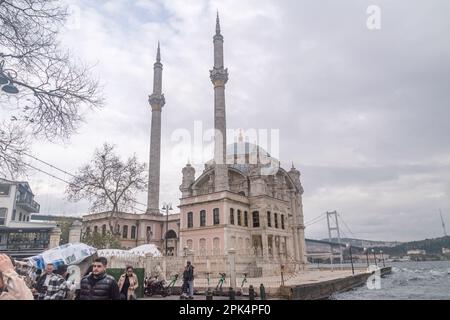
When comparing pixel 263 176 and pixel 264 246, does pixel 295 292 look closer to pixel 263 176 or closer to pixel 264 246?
pixel 264 246

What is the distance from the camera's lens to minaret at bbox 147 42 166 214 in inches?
1661

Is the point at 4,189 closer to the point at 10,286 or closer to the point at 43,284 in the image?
the point at 43,284

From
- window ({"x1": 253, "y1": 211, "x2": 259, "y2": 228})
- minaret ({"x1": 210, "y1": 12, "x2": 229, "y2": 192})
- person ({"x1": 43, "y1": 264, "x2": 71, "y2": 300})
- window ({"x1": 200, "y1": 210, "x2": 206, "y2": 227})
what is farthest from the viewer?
minaret ({"x1": 210, "y1": 12, "x2": 229, "y2": 192})

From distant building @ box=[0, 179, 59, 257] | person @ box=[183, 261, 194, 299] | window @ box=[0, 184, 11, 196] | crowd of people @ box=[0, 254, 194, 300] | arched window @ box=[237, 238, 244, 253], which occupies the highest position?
window @ box=[0, 184, 11, 196]

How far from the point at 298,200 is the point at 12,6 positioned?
4517cm

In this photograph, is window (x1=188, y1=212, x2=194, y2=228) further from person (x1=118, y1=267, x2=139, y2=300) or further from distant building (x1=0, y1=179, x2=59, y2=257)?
person (x1=118, y1=267, x2=139, y2=300)

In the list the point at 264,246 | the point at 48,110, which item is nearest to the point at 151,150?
the point at 264,246

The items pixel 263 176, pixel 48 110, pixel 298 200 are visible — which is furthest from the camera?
pixel 298 200

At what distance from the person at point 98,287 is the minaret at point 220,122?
3006 cm

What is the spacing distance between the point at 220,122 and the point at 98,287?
106 ft

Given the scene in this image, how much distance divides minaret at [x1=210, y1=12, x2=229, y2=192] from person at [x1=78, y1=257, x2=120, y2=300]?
98.6 ft

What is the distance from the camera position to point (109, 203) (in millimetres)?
30562

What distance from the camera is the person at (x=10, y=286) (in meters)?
4.61

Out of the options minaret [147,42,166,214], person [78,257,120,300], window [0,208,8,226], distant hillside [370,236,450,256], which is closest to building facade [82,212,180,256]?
minaret [147,42,166,214]
